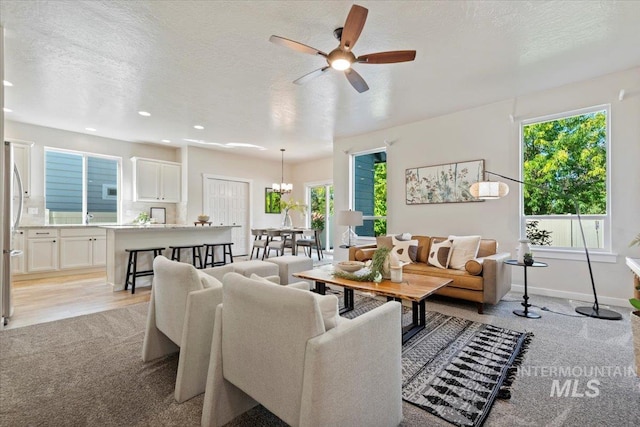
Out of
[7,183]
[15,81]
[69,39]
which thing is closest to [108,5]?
[69,39]

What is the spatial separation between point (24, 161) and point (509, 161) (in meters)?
7.98

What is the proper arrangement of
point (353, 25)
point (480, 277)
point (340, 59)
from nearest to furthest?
point (353, 25)
point (340, 59)
point (480, 277)

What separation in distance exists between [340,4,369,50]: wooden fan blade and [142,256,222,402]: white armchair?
1.98m

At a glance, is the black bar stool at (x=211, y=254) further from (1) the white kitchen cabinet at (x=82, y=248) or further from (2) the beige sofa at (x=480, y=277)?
(2) the beige sofa at (x=480, y=277)

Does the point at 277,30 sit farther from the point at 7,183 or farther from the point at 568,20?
the point at 7,183

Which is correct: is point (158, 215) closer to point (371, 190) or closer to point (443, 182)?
point (371, 190)

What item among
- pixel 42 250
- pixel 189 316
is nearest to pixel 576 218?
pixel 189 316

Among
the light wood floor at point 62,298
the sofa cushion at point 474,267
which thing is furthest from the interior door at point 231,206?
the sofa cushion at point 474,267

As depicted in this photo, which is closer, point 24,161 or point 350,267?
point 350,267

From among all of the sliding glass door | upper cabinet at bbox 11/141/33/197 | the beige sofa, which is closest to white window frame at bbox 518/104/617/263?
the beige sofa

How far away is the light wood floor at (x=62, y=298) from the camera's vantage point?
3229mm

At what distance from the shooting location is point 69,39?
2740 mm

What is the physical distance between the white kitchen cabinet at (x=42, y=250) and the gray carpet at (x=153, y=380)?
9.92ft

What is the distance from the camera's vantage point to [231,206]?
785cm
